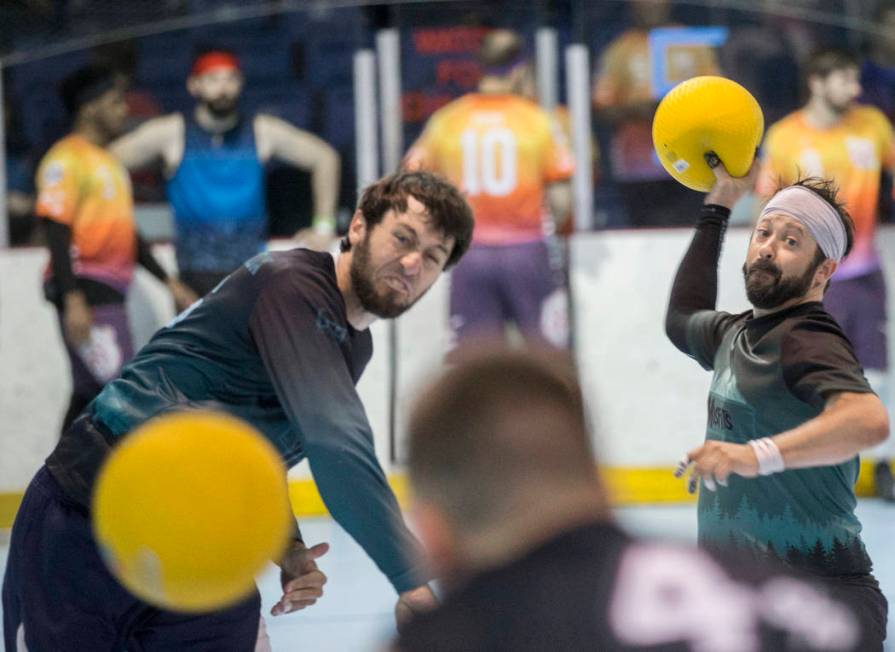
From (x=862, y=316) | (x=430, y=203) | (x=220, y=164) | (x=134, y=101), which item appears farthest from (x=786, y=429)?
(x=134, y=101)

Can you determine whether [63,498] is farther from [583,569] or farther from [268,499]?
[583,569]

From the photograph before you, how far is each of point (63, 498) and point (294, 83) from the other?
536cm

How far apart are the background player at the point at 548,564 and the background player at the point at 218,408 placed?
0.97m

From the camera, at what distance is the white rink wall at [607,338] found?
7305 millimetres

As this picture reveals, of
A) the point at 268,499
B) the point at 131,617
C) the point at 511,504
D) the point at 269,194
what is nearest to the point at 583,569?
the point at 511,504

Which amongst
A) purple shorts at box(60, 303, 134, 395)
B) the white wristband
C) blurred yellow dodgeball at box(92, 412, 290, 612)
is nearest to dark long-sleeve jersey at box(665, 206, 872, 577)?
the white wristband

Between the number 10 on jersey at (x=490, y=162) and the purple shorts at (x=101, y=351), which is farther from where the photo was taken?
the number 10 on jersey at (x=490, y=162)

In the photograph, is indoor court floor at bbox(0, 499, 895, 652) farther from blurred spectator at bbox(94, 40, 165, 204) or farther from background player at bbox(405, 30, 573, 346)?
blurred spectator at bbox(94, 40, 165, 204)

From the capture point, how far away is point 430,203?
299 centimetres

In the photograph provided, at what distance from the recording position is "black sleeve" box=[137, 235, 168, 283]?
7.16 meters

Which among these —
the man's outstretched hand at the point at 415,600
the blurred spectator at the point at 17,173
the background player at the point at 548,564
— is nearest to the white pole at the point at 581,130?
the blurred spectator at the point at 17,173

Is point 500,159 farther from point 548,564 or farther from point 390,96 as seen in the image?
point 548,564

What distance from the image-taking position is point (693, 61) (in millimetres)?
7746

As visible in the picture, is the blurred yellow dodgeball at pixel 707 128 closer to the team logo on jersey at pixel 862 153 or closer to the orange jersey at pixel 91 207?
the team logo on jersey at pixel 862 153
